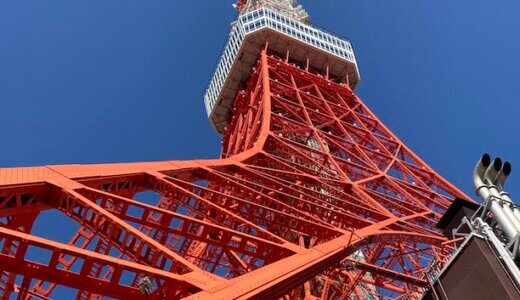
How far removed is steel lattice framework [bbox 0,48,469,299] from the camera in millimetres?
6285

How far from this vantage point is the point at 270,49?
98.7 feet

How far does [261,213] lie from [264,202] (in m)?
1.37

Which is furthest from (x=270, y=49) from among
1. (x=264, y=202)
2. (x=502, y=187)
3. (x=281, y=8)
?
(x=502, y=187)

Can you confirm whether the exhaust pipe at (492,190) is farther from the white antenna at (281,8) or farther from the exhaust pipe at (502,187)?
the white antenna at (281,8)

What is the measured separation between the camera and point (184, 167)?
11641 mm

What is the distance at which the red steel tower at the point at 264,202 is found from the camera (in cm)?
652

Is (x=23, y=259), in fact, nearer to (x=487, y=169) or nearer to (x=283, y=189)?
(x=487, y=169)

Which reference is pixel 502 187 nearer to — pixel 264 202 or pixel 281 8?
pixel 264 202

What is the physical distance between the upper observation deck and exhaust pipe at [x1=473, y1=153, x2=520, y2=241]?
23601 millimetres

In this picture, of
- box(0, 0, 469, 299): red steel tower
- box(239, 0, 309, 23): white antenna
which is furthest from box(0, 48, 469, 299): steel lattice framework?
box(239, 0, 309, 23): white antenna

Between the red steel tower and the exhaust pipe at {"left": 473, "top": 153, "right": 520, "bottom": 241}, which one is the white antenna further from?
the exhaust pipe at {"left": 473, "top": 153, "right": 520, "bottom": 241}

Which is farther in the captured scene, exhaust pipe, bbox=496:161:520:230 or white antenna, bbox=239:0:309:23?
white antenna, bbox=239:0:309:23

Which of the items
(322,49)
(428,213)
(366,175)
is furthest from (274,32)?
(428,213)

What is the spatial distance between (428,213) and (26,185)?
1302 centimetres
